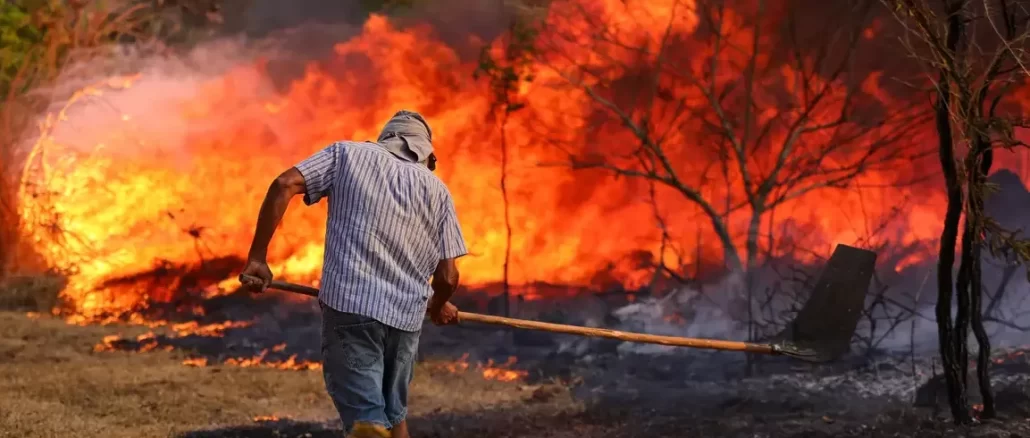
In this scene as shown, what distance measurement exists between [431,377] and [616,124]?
303 cm

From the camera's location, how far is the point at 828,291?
493 centimetres

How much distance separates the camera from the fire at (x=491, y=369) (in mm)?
7555

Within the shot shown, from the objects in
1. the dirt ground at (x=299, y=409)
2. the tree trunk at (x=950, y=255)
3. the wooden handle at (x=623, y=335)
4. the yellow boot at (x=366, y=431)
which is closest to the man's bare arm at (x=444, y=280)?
the wooden handle at (x=623, y=335)

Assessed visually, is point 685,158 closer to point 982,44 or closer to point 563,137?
point 563,137

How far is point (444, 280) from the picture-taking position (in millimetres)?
3820

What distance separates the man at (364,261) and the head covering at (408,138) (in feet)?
0.18

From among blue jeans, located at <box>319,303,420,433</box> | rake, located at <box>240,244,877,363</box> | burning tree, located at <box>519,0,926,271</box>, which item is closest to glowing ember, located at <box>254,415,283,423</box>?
rake, located at <box>240,244,877,363</box>

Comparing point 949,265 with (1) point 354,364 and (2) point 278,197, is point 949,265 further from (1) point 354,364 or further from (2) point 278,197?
(2) point 278,197

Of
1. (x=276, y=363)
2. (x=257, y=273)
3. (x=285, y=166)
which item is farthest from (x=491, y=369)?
(x=257, y=273)

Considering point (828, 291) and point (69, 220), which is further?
point (69, 220)

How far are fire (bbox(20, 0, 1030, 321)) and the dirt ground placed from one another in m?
1.42

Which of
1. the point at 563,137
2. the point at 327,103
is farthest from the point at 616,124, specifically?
the point at 327,103

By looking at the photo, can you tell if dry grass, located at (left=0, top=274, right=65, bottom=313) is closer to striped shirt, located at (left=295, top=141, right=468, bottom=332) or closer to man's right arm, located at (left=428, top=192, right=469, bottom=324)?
man's right arm, located at (left=428, top=192, right=469, bottom=324)

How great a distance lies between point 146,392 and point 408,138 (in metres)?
3.62
